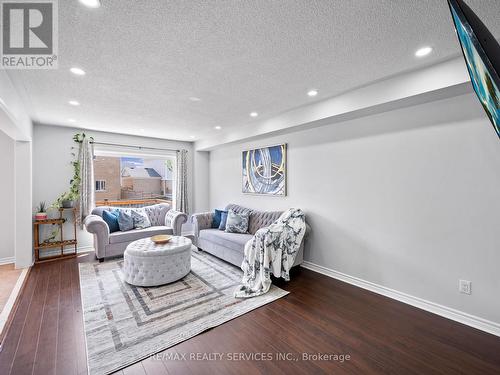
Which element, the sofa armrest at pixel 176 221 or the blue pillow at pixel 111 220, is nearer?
the blue pillow at pixel 111 220

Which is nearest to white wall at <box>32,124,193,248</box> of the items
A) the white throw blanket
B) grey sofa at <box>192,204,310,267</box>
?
grey sofa at <box>192,204,310,267</box>

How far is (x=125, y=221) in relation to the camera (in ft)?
14.4

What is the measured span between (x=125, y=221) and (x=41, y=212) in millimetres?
1341

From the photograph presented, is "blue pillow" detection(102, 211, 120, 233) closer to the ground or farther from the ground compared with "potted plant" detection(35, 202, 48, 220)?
closer to the ground

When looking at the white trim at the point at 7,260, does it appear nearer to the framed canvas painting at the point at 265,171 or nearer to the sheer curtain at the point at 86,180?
the sheer curtain at the point at 86,180

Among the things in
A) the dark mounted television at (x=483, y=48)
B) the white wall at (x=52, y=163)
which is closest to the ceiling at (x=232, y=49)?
the dark mounted television at (x=483, y=48)

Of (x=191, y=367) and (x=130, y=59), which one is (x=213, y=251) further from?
(x=130, y=59)

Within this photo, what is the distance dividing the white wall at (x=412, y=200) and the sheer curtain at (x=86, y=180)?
157 inches

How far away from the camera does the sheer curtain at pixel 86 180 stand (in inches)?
176

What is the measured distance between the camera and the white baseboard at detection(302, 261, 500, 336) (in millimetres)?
2209

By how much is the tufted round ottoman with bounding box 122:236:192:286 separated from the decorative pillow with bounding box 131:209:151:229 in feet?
4.66

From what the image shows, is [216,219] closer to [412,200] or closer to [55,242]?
[55,242]

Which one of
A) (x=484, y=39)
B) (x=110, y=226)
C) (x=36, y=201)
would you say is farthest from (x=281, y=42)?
(x=36, y=201)

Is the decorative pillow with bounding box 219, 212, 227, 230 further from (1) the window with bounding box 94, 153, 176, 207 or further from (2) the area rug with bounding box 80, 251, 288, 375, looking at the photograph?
(1) the window with bounding box 94, 153, 176, 207
